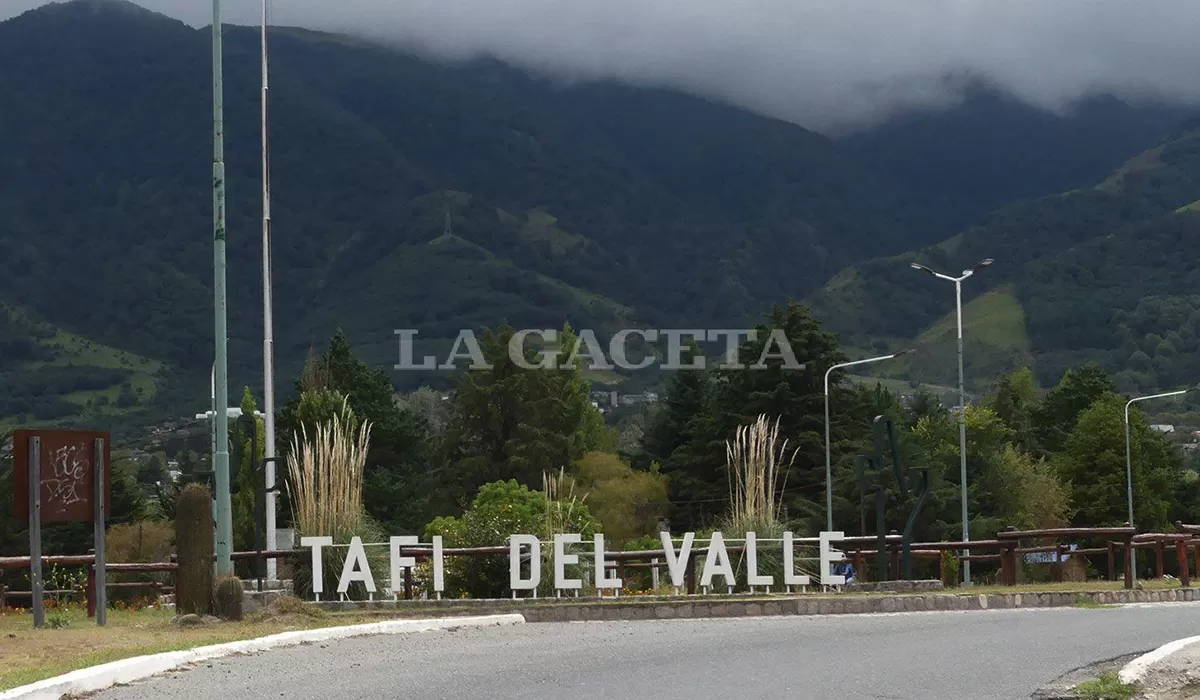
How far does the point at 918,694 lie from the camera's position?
1141cm

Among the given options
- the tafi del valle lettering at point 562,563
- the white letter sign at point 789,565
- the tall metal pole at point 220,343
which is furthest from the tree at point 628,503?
the tall metal pole at point 220,343

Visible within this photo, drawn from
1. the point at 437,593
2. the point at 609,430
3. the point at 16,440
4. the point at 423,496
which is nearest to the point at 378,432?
the point at 423,496

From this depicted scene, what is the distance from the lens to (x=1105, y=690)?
11.1m

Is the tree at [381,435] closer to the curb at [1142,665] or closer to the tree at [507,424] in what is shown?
the tree at [507,424]

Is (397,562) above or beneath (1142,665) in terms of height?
above

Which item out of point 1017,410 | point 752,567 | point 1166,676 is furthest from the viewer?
point 1017,410

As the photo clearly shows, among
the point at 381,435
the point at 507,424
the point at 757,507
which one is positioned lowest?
the point at 757,507

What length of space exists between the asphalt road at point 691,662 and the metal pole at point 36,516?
13.0 ft

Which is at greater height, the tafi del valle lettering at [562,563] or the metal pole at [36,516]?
the metal pole at [36,516]

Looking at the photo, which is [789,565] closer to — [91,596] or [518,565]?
[518,565]

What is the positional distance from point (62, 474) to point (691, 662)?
334 inches

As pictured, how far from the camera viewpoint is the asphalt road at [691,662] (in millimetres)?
11797

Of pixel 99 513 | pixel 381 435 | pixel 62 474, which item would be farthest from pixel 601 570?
pixel 381 435

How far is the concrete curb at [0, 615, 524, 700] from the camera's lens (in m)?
11.6
